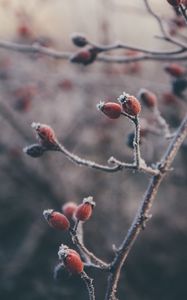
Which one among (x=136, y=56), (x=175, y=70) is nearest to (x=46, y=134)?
(x=136, y=56)

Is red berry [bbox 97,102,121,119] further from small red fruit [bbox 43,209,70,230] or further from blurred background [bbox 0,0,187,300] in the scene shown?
blurred background [bbox 0,0,187,300]

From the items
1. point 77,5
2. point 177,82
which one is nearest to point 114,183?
point 77,5

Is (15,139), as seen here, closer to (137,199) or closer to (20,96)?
(20,96)

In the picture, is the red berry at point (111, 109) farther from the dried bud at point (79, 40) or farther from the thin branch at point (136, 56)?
the dried bud at point (79, 40)

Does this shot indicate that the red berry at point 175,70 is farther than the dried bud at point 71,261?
Yes

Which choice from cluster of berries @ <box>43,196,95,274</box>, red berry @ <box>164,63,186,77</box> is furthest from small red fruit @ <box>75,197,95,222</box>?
red berry @ <box>164,63,186,77</box>

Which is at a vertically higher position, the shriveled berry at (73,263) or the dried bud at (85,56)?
the dried bud at (85,56)

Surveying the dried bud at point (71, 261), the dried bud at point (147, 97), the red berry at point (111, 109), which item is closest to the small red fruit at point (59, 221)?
the dried bud at point (71, 261)
